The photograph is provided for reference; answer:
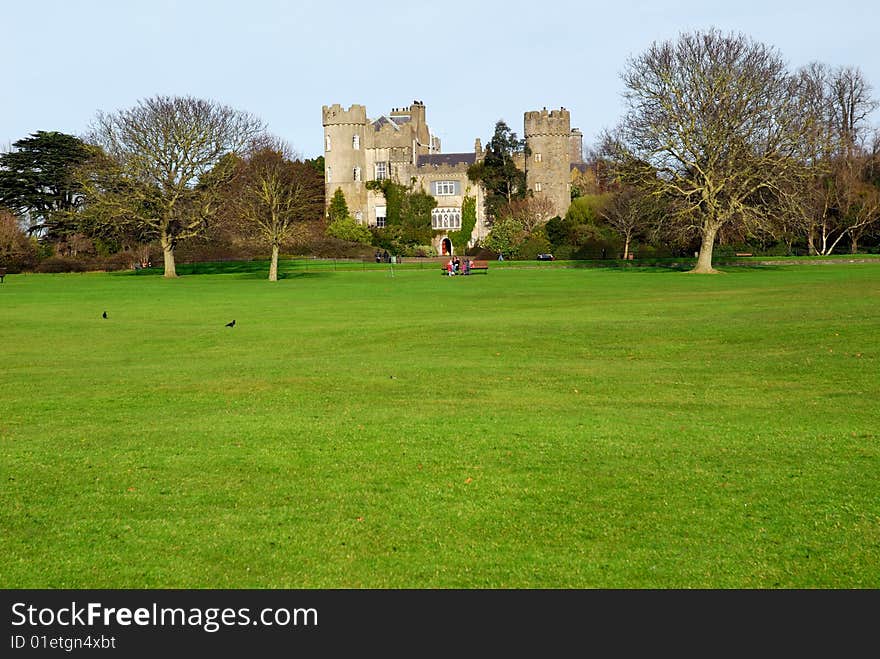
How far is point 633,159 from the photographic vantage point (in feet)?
178

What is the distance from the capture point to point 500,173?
4124 inches

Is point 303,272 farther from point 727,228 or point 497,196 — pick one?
point 497,196

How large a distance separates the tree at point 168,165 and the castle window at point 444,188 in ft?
131

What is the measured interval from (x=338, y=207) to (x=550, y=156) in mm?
26693

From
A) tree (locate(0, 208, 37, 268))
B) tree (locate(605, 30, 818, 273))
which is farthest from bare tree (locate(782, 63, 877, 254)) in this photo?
tree (locate(0, 208, 37, 268))

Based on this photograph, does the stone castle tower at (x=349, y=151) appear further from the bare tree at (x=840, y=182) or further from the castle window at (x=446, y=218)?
the bare tree at (x=840, y=182)

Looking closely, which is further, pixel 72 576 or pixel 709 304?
pixel 709 304

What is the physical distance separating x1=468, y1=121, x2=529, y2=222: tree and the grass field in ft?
283

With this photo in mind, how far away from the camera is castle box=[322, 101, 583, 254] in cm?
10494

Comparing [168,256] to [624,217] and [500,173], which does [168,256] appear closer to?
[624,217]

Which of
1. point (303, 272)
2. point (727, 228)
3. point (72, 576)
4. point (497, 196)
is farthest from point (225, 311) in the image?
point (497, 196)

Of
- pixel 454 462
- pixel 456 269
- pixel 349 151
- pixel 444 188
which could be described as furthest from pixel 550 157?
pixel 454 462

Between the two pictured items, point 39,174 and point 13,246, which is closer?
point 13,246
